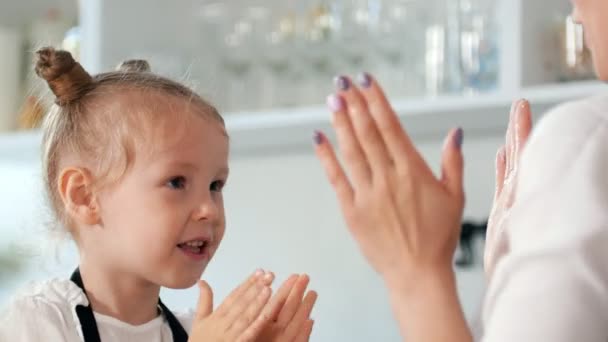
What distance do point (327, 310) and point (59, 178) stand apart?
50.1 inches

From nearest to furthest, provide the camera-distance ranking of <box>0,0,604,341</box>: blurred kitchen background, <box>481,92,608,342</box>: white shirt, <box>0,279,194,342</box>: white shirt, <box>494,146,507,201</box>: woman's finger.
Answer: <box>481,92,608,342</box>: white shirt → <box>494,146,507,201</box>: woman's finger → <box>0,279,194,342</box>: white shirt → <box>0,0,604,341</box>: blurred kitchen background

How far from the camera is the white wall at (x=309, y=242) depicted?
248 cm

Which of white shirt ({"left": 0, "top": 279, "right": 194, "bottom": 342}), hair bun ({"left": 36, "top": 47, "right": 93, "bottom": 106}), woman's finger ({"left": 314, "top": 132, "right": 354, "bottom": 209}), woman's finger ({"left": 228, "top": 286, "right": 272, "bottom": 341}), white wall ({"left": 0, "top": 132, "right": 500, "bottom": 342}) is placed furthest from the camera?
white wall ({"left": 0, "top": 132, "right": 500, "bottom": 342})

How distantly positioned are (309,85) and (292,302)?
1.32m

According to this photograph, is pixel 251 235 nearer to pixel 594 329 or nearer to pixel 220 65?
pixel 220 65

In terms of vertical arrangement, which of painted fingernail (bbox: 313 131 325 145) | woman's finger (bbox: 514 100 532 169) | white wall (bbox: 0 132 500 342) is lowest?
white wall (bbox: 0 132 500 342)

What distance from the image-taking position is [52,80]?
1489mm

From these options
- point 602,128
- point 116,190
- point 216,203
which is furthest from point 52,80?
point 602,128

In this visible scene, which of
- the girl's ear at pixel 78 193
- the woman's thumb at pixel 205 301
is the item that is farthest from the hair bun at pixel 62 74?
the woman's thumb at pixel 205 301

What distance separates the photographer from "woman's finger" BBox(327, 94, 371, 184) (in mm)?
715

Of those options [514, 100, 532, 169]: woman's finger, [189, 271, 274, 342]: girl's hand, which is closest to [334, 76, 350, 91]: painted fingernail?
[514, 100, 532, 169]: woman's finger

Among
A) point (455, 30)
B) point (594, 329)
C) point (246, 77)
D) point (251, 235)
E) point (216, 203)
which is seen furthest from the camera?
point (251, 235)

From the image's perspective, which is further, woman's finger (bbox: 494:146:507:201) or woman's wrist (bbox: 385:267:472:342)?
woman's finger (bbox: 494:146:507:201)

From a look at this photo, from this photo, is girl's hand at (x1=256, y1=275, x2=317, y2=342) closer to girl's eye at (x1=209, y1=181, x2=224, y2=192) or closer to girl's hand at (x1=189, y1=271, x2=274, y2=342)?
girl's hand at (x1=189, y1=271, x2=274, y2=342)
